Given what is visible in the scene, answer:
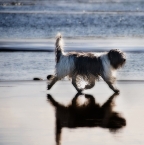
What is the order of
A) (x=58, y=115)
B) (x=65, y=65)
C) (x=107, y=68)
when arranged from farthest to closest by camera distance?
1. (x=107, y=68)
2. (x=65, y=65)
3. (x=58, y=115)

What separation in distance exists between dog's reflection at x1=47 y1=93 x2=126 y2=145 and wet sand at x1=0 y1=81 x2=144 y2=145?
0.05 ft

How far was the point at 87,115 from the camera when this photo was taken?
36.3 ft

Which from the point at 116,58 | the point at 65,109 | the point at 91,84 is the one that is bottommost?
the point at 65,109

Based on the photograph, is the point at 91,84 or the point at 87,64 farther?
the point at 91,84

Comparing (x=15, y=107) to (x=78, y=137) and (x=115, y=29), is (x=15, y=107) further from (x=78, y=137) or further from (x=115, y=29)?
(x=115, y=29)

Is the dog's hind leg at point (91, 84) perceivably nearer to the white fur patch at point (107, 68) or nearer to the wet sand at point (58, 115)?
the wet sand at point (58, 115)

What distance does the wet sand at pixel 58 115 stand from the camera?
30.5 feet

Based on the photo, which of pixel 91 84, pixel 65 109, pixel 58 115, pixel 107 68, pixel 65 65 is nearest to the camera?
pixel 58 115

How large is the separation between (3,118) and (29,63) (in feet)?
27.9

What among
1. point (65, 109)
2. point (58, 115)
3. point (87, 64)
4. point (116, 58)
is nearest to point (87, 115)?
point (58, 115)

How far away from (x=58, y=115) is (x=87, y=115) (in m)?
0.47

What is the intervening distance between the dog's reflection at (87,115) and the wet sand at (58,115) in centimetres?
2

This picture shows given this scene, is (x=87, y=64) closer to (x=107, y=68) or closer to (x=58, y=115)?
(x=107, y=68)

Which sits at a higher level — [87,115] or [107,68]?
[107,68]
